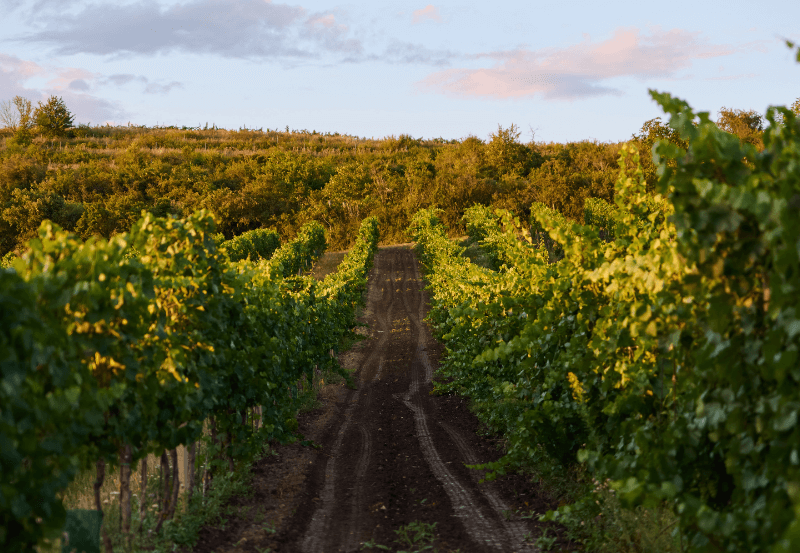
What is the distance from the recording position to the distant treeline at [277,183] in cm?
4853

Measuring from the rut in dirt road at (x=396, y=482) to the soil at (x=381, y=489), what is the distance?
14 millimetres

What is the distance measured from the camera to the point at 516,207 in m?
49.9

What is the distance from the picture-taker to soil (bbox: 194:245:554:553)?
19.6 ft

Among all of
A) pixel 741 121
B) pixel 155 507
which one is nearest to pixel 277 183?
pixel 741 121

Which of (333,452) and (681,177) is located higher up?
(681,177)

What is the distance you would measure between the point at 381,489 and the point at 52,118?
8445 centimetres

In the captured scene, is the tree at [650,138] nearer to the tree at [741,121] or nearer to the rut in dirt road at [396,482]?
the tree at [741,121]

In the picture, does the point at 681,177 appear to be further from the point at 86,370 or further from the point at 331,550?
the point at 331,550

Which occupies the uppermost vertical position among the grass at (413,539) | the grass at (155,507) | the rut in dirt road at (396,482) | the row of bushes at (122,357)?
the row of bushes at (122,357)

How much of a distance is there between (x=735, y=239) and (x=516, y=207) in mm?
47907

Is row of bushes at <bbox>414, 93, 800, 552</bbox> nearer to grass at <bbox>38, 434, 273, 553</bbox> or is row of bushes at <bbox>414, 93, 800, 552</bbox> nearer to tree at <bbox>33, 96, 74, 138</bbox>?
grass at <bbox>38, 434, 273, 553</bbox>

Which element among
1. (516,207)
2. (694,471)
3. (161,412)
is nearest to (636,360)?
(694,471)

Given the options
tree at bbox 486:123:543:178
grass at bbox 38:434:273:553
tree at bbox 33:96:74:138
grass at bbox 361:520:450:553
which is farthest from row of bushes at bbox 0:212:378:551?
tree at bbox 33:96:74:138

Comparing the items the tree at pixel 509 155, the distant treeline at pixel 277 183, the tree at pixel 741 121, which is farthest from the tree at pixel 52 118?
the tree at pixel 741 121
